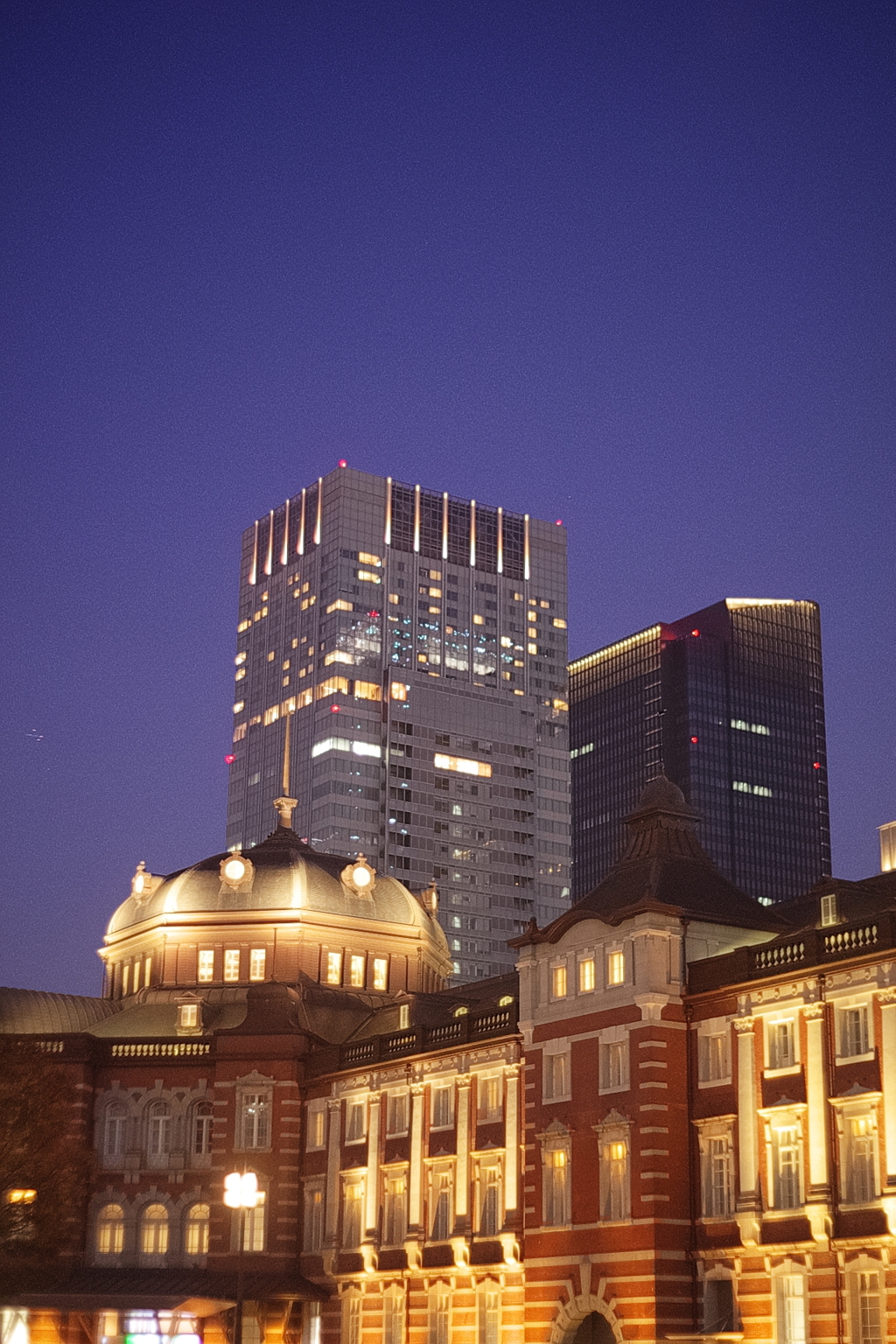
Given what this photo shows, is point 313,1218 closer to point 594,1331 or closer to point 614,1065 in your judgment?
point 594,1331

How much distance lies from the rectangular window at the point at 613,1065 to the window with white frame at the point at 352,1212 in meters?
21.1

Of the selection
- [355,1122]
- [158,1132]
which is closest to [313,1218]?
[355,1122]

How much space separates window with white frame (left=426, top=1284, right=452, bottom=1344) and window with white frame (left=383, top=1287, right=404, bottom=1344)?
7.56 feet

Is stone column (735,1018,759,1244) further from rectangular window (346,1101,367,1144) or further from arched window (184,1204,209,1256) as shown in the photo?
arched window (184,1204,209,1256)

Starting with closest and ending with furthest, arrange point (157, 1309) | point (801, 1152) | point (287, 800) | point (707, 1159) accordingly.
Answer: point (801, 1152), point (707, 1159), point (157, 1309), point (287, 800)

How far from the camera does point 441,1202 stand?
8238 centimetres

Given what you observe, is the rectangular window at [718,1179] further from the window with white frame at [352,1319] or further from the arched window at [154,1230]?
the arched window at [154,1230]

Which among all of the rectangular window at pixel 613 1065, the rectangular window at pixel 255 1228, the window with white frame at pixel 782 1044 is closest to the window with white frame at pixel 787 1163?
the window with white frame at pixel 782 1044

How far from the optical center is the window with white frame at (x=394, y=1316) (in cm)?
8312

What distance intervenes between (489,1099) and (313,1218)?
51.6ft

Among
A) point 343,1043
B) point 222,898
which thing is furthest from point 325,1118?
point 222,898

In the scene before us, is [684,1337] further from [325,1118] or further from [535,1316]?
[325,1118]

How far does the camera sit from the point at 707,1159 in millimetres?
68500

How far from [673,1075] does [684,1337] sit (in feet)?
30.6
